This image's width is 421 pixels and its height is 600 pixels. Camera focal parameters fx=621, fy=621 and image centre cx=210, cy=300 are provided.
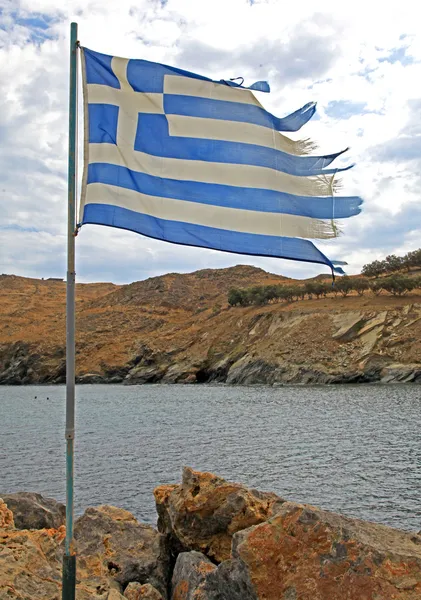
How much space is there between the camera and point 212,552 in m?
10.5

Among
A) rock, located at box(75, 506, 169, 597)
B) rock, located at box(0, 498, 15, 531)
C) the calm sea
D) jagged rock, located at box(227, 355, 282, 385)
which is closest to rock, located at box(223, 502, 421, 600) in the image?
rock, located at box(75, 506, 169, 597)

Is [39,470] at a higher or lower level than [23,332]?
lower

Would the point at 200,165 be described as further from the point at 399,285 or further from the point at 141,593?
the point at 399,285

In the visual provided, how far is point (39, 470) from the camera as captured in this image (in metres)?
25.8

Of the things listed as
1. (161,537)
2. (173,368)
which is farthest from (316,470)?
(173,368)

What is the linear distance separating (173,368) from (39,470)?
217ft

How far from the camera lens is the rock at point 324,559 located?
6.47 m

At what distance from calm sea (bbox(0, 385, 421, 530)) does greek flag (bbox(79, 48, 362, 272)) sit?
11.5 m

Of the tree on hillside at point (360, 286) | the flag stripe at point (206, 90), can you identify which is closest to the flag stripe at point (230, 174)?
the flag stripe at point (206, 90)

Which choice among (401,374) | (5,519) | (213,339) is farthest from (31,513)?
(213,339)

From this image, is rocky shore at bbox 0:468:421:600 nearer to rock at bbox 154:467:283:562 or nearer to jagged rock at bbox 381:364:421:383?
rock at bbox 154:467:283:562

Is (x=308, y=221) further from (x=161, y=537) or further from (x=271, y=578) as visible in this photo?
(x=161, y=537)

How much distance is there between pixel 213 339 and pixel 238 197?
282 ft

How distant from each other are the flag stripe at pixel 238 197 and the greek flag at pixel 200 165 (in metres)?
0.01
